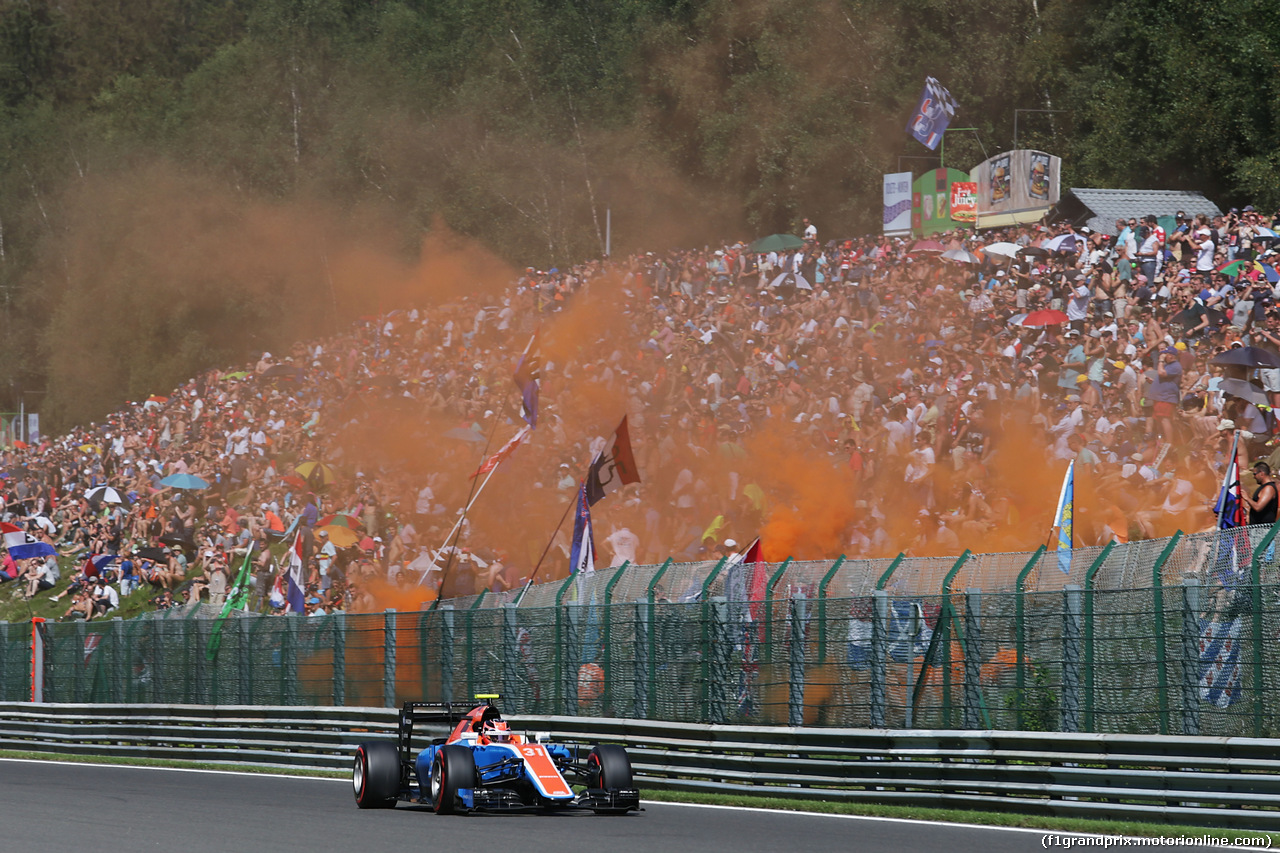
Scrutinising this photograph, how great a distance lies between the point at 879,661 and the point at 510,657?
191 inches

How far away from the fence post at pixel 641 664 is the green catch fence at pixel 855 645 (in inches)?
0.8

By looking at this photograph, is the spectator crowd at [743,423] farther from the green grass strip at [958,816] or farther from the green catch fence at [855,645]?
the green grass strip at [958,816]

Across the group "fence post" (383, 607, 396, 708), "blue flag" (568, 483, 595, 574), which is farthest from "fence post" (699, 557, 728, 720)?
"fence post" (383, 607, 396, 708)

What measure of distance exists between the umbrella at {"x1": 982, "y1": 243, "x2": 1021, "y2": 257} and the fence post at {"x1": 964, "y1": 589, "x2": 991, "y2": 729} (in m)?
16.8

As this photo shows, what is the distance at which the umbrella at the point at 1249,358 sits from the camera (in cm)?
2136

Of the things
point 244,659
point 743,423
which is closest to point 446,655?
point 244,659

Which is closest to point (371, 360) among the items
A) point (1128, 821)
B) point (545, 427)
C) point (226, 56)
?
point (545, 427)

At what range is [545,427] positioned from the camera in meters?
30.4

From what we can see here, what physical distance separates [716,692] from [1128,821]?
176 inches

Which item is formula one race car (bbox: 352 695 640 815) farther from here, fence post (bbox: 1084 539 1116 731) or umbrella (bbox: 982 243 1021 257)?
umbrella (bbox: 982 243 1021 257)

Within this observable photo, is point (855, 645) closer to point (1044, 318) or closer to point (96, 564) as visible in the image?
point (1044, 318)

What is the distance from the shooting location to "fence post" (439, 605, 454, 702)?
1806cm

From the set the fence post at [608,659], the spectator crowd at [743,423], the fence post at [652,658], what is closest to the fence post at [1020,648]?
the spectator crowd at [743,423]

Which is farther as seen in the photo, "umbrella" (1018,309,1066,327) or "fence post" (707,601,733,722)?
"umbrella" (1018,309,1066,327)
